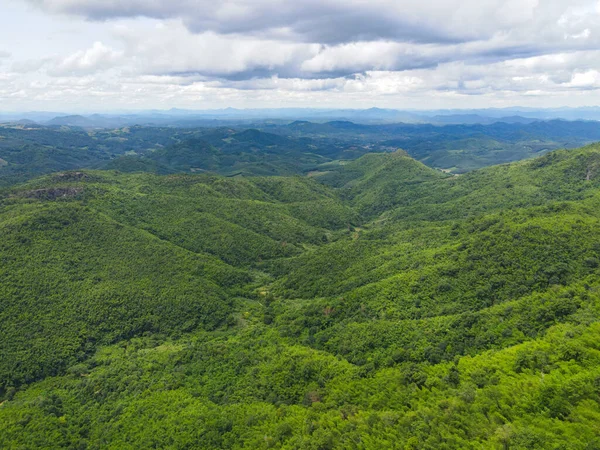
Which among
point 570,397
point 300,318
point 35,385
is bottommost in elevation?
point 35,385

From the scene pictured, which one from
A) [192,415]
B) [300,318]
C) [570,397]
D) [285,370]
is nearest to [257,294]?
[300,318]

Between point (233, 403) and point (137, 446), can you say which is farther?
point (233, 403)

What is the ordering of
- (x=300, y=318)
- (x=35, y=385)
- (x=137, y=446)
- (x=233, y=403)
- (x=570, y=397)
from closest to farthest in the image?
1. (x=570, y=397)
2. (x=137, y=446)
3. (x=233, y=403)
4. (x=35, y=385)
5. (x=300, y=318)

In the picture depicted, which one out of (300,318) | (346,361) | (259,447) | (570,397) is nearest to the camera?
(570,397)

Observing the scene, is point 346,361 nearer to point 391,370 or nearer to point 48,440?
point 391,370

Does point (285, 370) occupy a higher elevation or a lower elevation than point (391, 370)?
lower

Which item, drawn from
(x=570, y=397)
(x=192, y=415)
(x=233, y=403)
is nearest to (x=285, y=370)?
(x=233, y=403)

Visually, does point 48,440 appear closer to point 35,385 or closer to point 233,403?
point 35,385
